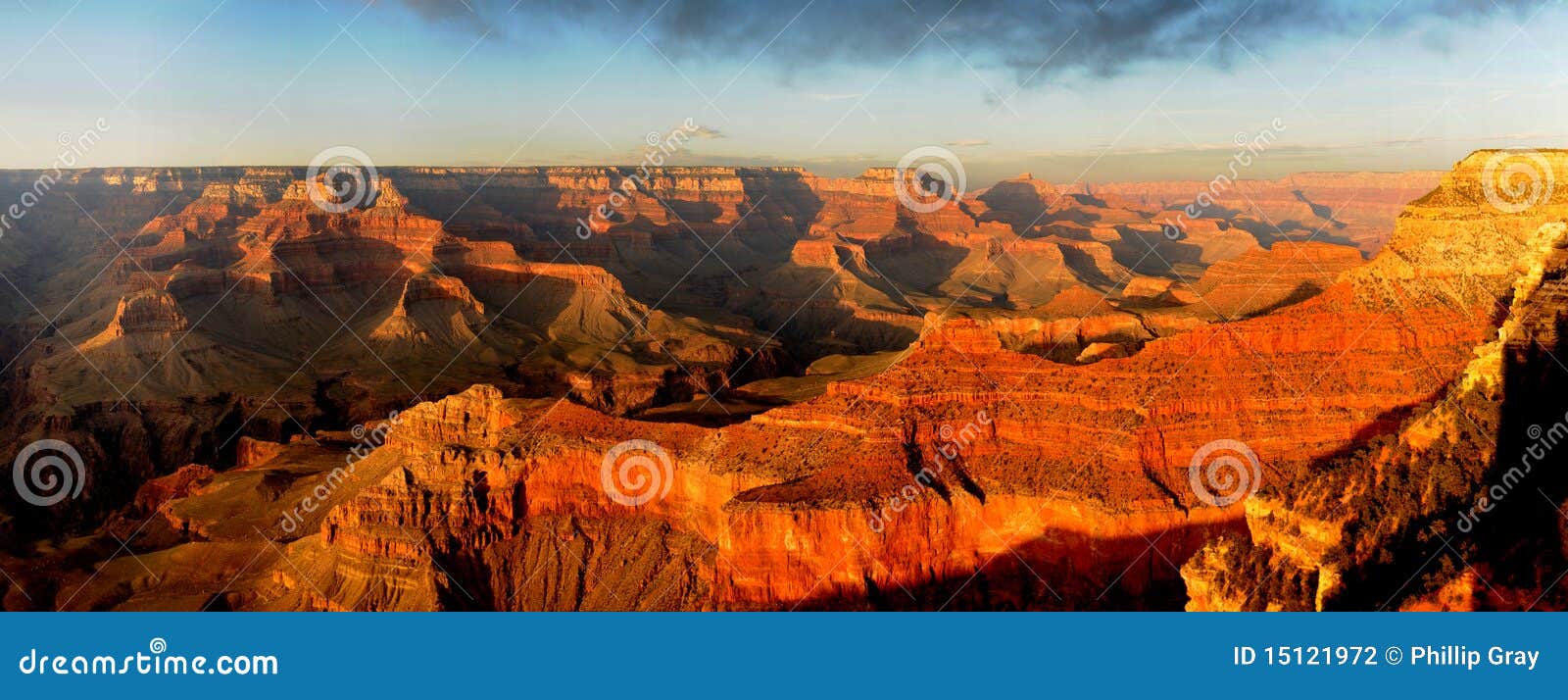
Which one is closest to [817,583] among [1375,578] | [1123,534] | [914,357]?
[1123,534]

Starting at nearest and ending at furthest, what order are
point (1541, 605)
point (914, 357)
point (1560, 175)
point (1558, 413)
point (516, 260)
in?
point (1541, 605), point (1558, 413), point (914, 357), point (1560, 175), point (516, 260)

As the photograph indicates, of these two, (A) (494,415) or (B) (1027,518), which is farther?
(A) (494,415)

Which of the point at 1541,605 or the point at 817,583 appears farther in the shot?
the point at 817,583

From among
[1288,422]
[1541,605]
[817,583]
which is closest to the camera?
[1541,605]

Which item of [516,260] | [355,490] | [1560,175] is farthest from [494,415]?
[516,260]

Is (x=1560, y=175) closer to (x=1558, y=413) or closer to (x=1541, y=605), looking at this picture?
(x=1558, y=413)

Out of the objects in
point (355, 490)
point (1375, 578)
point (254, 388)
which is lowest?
point (1375, 578)

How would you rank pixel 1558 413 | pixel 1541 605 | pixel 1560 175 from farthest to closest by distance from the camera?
pixel 1560 175
pixel 1558 413
pixel 1541 605

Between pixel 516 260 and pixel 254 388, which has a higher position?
pixel 516 260

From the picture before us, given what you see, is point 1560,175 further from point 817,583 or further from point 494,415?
point 494,415
